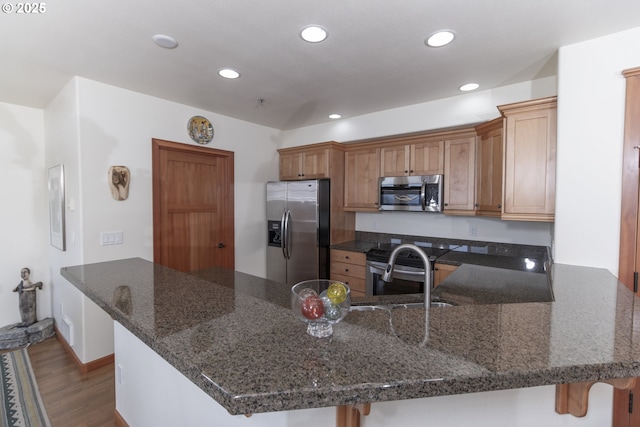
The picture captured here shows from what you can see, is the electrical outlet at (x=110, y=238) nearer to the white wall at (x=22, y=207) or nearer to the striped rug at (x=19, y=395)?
the striped rug at (x=19, y=395)

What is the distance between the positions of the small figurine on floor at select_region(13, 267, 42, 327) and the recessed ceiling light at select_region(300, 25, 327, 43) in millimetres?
3952

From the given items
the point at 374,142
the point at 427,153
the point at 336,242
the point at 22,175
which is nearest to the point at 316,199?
the point at 336,242

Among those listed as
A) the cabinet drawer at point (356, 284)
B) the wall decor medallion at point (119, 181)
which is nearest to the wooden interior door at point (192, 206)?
the wall decor medallion at point (119, 181)

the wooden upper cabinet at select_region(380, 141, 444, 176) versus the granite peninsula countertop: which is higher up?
the wooden upper cabinet at select_region(380, 141, 444, 176)

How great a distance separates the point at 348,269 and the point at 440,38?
8.22 ft

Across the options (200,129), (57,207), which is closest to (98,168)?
A: (57,207)

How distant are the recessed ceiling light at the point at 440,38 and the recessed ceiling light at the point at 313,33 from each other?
0.68 meters

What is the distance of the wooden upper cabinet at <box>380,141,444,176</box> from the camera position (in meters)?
3.19

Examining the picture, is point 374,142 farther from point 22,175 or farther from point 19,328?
point 19,328

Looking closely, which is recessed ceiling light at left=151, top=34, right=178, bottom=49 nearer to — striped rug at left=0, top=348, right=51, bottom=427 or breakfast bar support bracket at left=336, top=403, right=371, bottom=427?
breakfast bar support bracket at left=336, top=403, right=371, bottom=427

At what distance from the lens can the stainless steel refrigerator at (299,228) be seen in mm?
Result: 3623

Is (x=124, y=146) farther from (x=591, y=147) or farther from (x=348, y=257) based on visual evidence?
(x=591, y=147)

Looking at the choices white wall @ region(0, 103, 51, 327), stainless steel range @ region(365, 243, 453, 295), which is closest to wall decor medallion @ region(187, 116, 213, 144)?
white wall @ region(0, 103, 51, 327)

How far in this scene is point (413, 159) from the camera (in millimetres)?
3344
